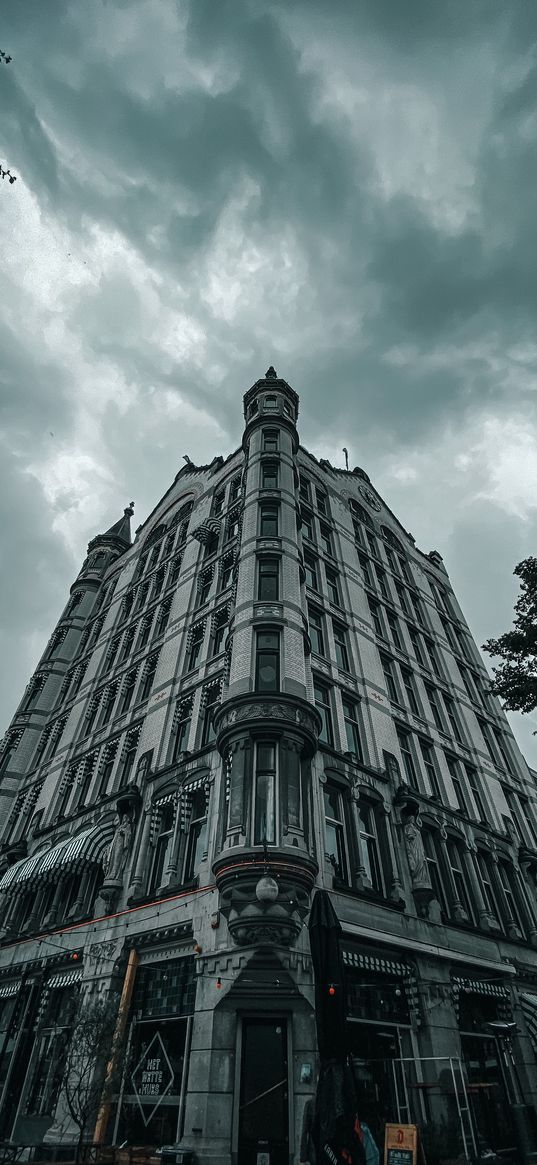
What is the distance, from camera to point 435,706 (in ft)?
104

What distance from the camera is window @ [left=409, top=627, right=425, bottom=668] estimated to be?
3369 centimetres

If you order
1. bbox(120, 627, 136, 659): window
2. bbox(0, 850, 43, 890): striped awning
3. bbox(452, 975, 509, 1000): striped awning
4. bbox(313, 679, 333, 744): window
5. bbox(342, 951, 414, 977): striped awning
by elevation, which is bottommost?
bbox(342, 951, 414, 977): striped awning

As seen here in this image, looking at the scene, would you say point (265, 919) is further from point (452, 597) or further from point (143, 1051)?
point (452, 597)

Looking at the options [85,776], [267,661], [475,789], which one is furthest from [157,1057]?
[475,789]

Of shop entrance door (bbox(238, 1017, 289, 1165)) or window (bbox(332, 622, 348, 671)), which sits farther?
window (bbox(332, 622, 348, 671))

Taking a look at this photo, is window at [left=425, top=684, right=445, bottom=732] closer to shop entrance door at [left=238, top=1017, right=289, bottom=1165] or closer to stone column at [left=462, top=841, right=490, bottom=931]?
stone column at [left=462, top=841, right=490, bottom=931]

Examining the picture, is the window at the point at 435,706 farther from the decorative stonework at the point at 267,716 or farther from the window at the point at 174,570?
the window at the point at 174,570

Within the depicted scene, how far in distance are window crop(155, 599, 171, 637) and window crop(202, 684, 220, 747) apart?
8.21 meters

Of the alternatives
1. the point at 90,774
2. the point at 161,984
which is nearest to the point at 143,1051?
the point at 161,984

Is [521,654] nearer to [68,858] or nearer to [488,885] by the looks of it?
[488,885]

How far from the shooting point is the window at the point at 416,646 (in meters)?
33.7

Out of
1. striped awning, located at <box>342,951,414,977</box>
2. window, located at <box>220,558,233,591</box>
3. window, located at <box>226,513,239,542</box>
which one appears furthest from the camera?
window, located at <box>226,513,239,542</box>

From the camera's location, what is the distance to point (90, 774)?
28.4 meters

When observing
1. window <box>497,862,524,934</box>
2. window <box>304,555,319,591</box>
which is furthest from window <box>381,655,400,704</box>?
window <box>497,862,524,934</box>
